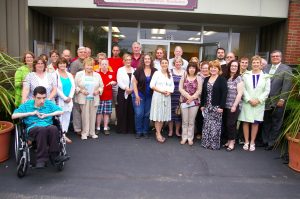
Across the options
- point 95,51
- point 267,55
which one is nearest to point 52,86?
point 95,51

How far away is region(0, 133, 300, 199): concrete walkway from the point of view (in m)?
3.48

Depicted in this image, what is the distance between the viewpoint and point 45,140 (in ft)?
12.2

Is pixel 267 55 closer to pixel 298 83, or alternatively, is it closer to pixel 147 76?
pixel 298 83

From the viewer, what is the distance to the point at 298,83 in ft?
15.3

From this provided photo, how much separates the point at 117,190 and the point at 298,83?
3297 millimetres

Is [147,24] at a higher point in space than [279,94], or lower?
higher

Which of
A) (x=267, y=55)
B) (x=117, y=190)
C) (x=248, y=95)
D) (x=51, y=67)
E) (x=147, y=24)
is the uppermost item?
(x=147, y=24)

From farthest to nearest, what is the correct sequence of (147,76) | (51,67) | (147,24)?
1. (147,24)
2. (147,76)
3. (51,67)

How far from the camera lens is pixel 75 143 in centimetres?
524

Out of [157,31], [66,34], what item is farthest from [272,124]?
[66,34]

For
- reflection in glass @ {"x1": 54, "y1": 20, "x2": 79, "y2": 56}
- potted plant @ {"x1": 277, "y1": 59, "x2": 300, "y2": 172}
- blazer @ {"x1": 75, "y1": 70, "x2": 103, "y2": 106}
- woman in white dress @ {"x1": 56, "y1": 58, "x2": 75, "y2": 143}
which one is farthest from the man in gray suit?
reflection in glass @ {"x1": 54, "y1": 20, "x2": 79, "y2": 56}

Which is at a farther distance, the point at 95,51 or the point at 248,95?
the point at 95,51

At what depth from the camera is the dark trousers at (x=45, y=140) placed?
12.1ft

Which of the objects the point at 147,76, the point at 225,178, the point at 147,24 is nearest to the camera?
the point at 225,178
